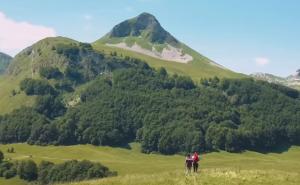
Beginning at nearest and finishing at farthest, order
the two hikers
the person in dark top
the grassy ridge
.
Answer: the grassy ridge < the two hikers < the person in dark top

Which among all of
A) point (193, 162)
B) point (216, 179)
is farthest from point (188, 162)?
point (216, 179)

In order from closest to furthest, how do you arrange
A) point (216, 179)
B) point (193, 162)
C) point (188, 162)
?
point (216, 179), point (193, 162), point (188, 162)

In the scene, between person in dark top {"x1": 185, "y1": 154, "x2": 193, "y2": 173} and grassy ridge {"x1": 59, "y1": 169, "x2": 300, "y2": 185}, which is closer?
grassy ridge {"x1": 59, "y1": 169, "x2": 300, "y2": 185}

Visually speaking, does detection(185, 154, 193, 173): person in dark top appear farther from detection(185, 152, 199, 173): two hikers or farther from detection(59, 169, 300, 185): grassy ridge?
detection(59, 169, 300, 185): grassy ridge

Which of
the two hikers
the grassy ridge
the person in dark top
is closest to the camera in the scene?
the grassy ridge

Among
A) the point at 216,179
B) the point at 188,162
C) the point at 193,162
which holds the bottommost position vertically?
the point at 216,179

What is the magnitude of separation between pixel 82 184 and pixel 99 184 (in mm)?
2562

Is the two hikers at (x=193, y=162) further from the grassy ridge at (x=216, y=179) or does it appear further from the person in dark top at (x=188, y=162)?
the grassy ridge at (x=216, y=179)

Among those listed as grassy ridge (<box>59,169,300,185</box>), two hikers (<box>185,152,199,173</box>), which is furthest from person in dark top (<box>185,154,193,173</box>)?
grassy ridge (<box>59,169,300,185</box>)

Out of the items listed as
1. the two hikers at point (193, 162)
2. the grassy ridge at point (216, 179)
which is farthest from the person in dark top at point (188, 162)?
the grassy ridge at point (216, 179)

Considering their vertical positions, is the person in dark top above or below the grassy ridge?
above

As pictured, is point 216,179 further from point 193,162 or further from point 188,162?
point 188,162

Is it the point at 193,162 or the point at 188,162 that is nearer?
the point at 193,162

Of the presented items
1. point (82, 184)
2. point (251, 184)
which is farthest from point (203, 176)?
point (82, 184)
